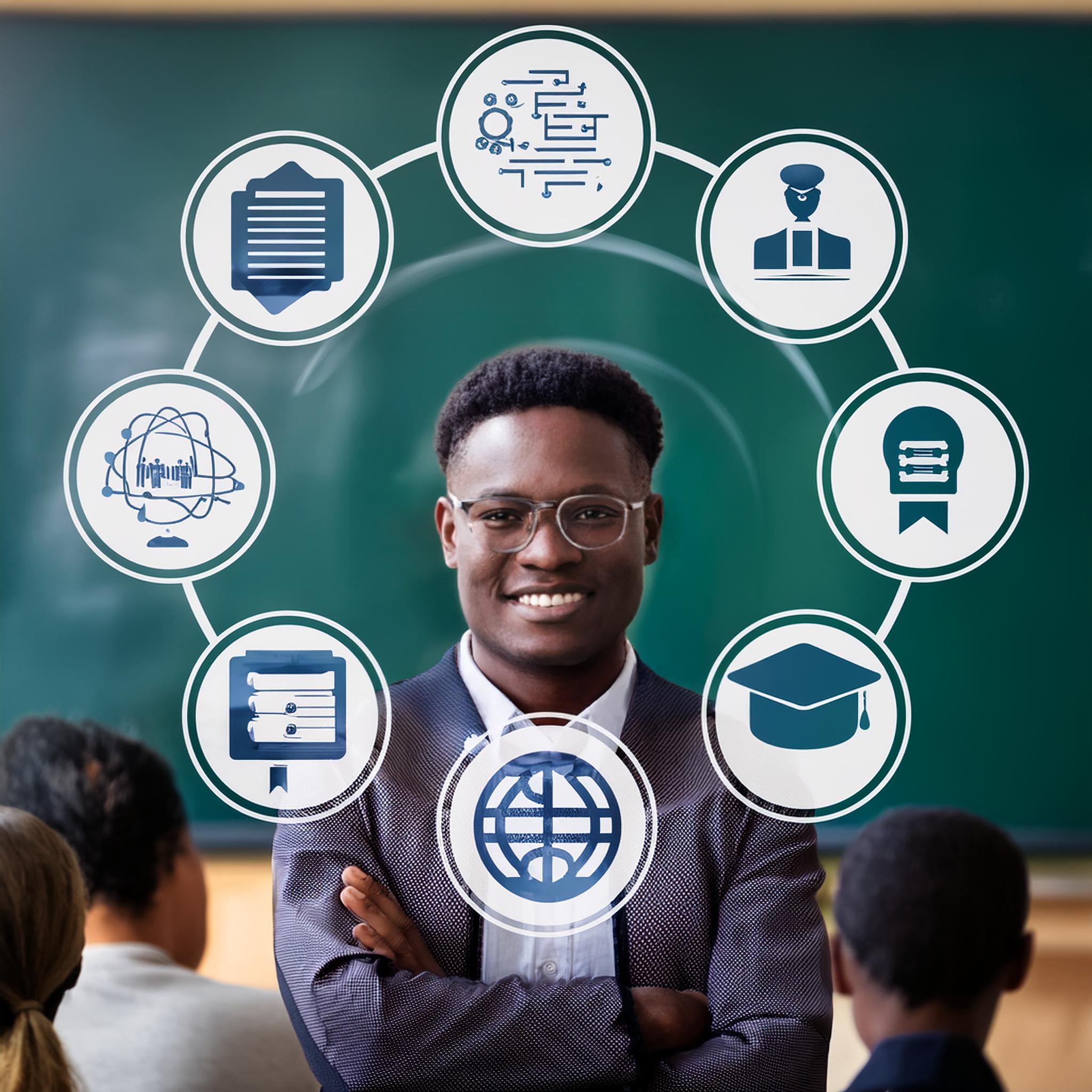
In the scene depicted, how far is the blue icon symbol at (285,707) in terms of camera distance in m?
1.84

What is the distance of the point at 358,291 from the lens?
1.86 metres

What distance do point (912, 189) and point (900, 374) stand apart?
0.85 feet

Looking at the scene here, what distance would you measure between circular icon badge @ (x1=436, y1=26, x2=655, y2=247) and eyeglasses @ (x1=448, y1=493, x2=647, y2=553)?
14.9 inches

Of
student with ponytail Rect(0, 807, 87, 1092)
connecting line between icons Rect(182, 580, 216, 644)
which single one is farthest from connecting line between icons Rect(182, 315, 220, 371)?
student with ponytail Rect(0, 807, 87, 1092)

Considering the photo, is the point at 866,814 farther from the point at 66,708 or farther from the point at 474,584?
the point at 66,708

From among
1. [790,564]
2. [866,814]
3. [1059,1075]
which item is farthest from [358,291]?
[1059,1075]

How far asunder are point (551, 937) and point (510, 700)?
324 millimetres

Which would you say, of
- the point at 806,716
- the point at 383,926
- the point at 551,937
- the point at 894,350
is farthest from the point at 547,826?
the point at 894,350

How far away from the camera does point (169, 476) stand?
1.87m

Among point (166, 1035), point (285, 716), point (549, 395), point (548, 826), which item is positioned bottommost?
point (166, 1035)

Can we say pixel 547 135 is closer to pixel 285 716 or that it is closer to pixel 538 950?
pixel 285 716

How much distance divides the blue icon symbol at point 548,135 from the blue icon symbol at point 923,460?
1.79ft

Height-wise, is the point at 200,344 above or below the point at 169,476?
above

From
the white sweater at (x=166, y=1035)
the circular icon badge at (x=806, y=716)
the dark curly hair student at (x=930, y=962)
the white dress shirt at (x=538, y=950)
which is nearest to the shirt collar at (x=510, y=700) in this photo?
the white dress shirt at (x=538, y=950)
